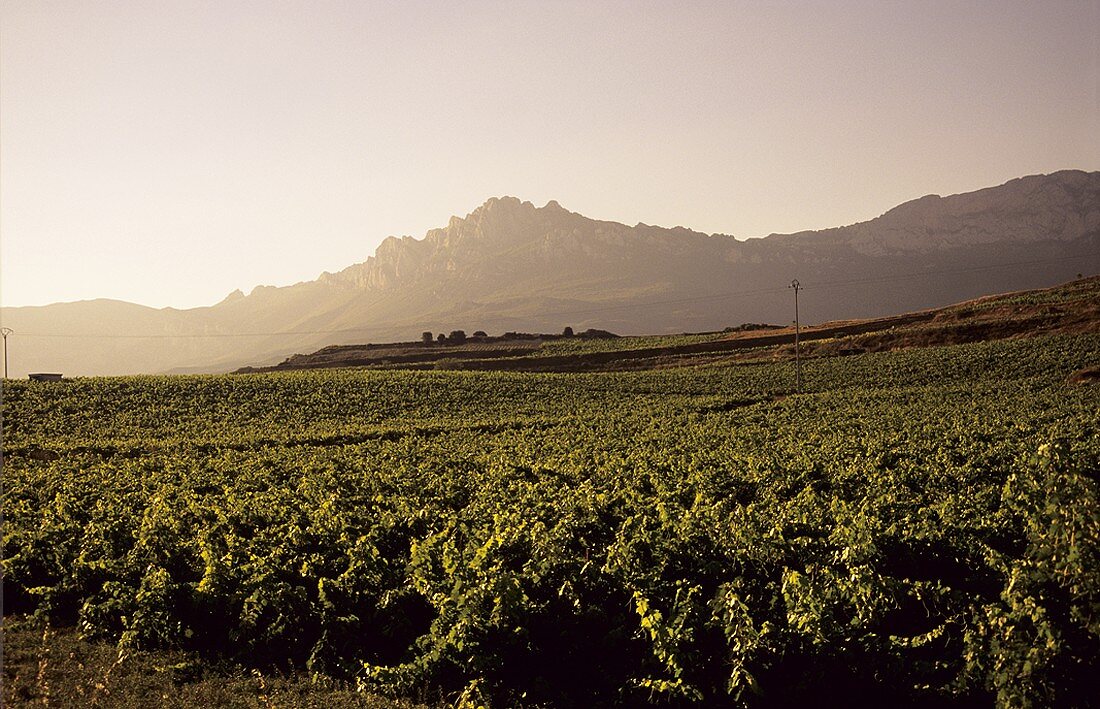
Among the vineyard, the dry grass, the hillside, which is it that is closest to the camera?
the vineyard

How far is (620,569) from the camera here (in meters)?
12.8

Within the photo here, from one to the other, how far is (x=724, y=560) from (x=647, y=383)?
61357 millimetres

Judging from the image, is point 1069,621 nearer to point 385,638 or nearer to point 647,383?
point 385,638

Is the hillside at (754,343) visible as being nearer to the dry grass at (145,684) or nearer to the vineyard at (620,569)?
the vineyard at (620,569)

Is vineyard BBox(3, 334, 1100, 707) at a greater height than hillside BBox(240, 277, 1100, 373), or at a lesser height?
lesser

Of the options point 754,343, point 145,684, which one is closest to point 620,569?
point 145,684

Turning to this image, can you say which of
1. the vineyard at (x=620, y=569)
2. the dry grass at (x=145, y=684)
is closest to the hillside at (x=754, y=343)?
the vineyard at (x=620, y=569)

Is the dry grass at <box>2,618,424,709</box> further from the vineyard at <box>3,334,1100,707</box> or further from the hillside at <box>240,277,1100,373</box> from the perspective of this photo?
the hillside at <box>240,277,1100,373</box>

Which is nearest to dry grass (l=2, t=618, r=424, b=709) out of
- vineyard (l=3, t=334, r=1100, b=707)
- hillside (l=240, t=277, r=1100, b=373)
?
vineyard (l=3, t=334, r=1100, b=707)

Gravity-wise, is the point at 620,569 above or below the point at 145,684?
above

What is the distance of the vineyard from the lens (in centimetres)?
1012

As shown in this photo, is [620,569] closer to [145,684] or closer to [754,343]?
[145,684]

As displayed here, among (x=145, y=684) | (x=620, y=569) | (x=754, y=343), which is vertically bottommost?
(x=145, y=684)

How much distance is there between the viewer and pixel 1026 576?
9.60m
